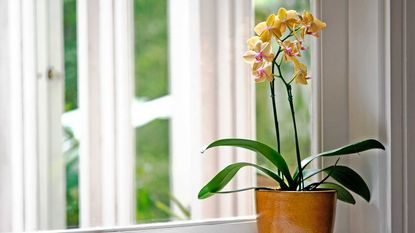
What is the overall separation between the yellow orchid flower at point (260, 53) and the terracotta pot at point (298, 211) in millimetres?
260

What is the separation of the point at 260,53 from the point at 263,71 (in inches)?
1.4

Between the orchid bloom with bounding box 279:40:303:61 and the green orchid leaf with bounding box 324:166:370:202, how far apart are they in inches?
9.7

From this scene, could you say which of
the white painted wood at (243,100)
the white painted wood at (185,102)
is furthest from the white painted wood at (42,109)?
the white painted wood at (243,100)

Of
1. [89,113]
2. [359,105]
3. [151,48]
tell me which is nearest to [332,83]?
[359,105]

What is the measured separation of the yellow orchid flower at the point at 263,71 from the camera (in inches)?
48.5

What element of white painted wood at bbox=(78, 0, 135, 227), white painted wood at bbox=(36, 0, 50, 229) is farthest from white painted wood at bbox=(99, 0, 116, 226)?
white painted wood at bbox=(36, 0, 50, 229)

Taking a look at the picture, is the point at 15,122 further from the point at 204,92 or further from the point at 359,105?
the point at 359,105

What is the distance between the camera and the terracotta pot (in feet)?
3.96

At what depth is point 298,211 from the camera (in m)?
1.21

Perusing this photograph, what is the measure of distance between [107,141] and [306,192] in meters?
0.42

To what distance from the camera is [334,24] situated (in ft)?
4.68

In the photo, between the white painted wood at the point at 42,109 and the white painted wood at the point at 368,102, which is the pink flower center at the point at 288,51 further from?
the white painted wood at the point at 42,109

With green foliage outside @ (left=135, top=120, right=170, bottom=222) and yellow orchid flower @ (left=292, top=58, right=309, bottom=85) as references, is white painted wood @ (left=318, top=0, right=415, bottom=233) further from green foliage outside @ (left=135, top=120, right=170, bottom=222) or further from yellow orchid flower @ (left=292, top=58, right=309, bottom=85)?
green foliage outside @ (left=135, top=120, right=170, bottom=222)
